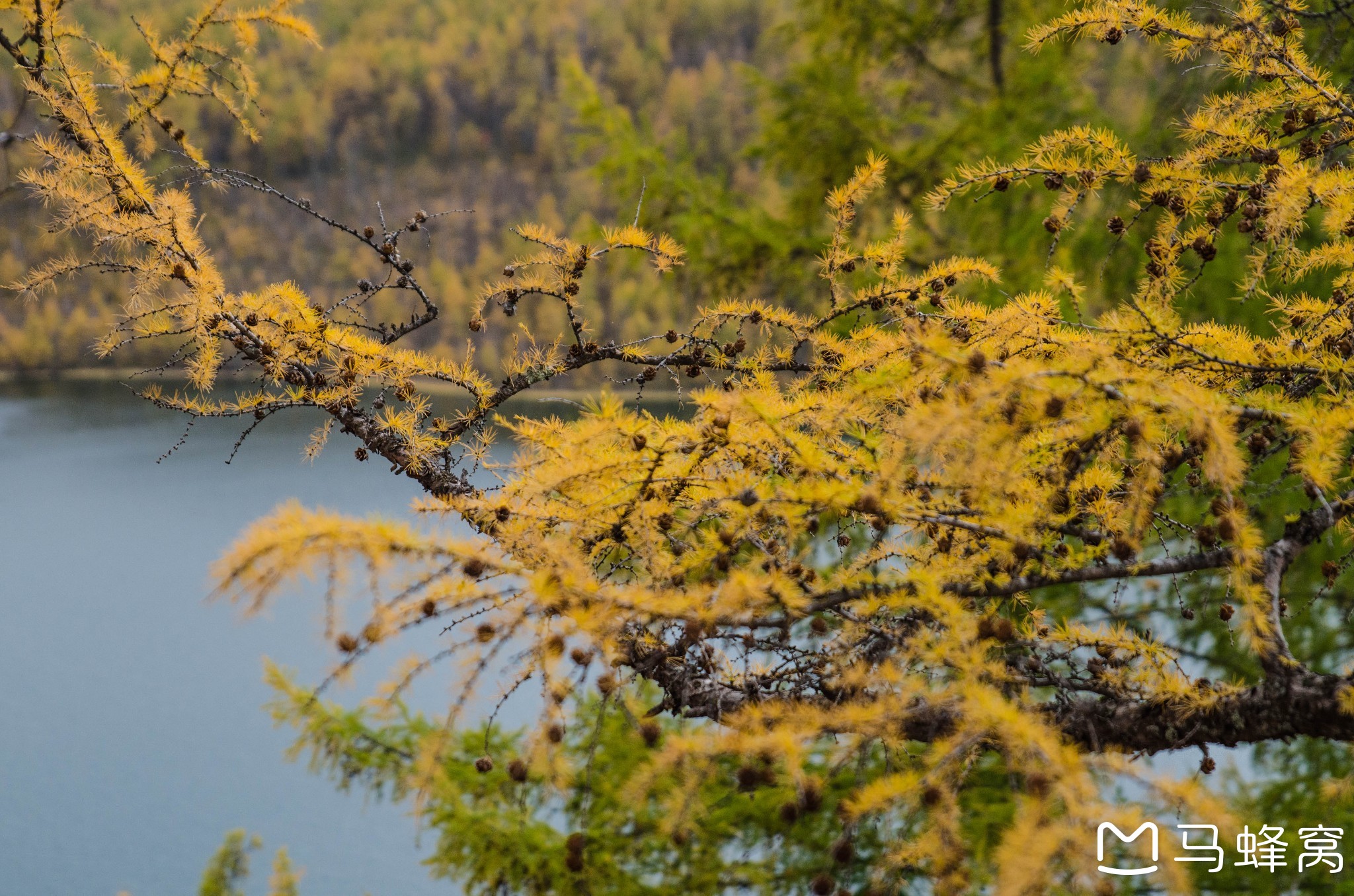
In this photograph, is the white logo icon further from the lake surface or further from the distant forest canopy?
the lake surface

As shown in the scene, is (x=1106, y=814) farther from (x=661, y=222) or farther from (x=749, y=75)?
(x=749, y=75)

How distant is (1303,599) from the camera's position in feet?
11.7

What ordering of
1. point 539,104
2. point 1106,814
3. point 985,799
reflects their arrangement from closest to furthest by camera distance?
point 1106,814 → point 985,799 → point 539,104

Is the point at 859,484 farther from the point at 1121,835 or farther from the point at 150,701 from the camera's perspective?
the point at 150,701

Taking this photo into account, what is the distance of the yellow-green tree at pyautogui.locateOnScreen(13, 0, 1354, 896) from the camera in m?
0.86

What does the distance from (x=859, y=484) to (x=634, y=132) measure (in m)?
4.37

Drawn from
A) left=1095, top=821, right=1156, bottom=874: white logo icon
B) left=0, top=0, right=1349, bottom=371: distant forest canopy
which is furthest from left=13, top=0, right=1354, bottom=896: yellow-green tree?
left=0, top=0, right=1349, bottom=371: distant forest canopy

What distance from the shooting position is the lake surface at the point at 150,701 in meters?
8.41

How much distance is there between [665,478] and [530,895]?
3.61 m

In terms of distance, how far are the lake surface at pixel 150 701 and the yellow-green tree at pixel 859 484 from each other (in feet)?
17.6

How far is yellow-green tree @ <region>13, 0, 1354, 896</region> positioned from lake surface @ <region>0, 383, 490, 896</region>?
5378 millimetres

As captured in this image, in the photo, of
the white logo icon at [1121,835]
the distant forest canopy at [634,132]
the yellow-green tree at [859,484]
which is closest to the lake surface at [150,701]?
the distant forest canopy at [634,132]

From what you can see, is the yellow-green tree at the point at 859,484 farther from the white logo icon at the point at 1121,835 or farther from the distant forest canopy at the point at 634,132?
the distant forest canopy at the point at 634,132

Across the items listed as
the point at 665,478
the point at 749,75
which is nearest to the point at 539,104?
the point at 749,75
